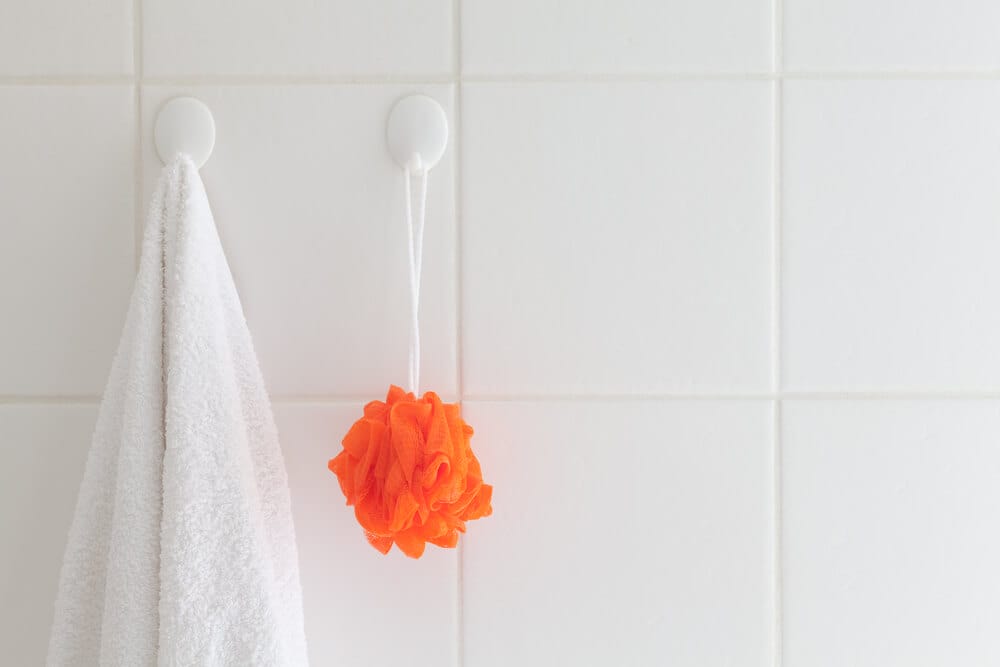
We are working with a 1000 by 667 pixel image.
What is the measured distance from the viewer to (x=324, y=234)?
1.90ft

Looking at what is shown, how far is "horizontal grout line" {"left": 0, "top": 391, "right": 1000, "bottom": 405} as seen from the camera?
579 millimetres

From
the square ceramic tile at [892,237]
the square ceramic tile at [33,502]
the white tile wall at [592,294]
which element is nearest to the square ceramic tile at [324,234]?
the white tile wall at [592,294]

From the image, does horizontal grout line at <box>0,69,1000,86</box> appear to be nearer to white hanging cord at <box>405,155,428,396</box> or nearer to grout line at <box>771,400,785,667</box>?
white hanging cord at <box>405,155,428,396</box>

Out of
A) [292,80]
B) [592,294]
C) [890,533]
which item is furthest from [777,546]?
[292,80]

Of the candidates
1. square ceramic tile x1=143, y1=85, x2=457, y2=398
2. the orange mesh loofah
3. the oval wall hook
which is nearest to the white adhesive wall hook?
square ceramic tile x1=143, y1=85, x2=457, y2=398

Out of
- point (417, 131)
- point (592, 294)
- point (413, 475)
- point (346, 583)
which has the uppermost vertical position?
point (417, 131)

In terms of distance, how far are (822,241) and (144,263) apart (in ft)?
1.68

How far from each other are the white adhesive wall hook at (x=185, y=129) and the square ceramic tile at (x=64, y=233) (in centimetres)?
3

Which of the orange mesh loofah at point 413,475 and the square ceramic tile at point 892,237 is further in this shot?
the square ceramic tile at point 892,237

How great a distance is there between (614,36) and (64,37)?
423 millimetres

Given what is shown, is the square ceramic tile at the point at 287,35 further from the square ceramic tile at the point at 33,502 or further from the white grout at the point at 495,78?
the square ceramic tile at the point at 33,502

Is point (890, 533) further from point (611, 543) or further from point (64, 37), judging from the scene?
point (64, 37)

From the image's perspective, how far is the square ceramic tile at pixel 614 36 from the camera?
0.58 meters

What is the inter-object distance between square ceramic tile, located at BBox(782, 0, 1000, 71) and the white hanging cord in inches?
11.9
